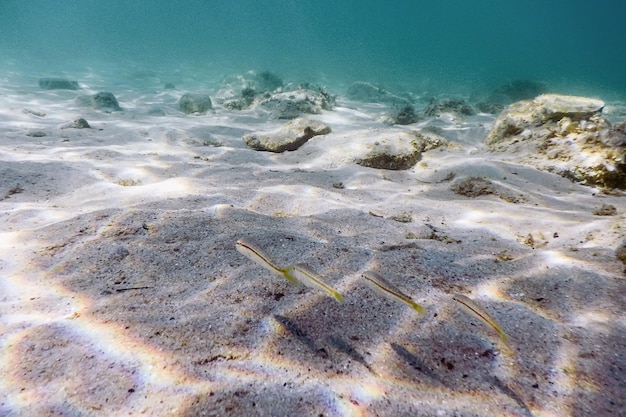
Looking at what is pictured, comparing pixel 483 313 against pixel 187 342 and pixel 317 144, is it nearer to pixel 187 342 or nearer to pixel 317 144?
pixel 187 342

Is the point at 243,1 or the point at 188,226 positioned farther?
the point at 243,1

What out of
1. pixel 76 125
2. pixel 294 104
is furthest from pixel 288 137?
pixel 294 104

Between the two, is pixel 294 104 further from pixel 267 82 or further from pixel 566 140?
pixel 267 82

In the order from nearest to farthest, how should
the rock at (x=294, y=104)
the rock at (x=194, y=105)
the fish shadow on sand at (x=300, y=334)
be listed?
the fish shadow on sand at (x=300, y=334) < the rock at (x=294, y=104) < the rock at (x=194, y=105)

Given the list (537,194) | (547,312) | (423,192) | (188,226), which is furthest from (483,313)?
(537,194)

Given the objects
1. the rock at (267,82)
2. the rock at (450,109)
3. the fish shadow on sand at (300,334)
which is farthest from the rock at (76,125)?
the rock at (267,82)

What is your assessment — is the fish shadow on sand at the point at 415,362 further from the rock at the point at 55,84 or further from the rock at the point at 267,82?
the rock at the point at 267,82
